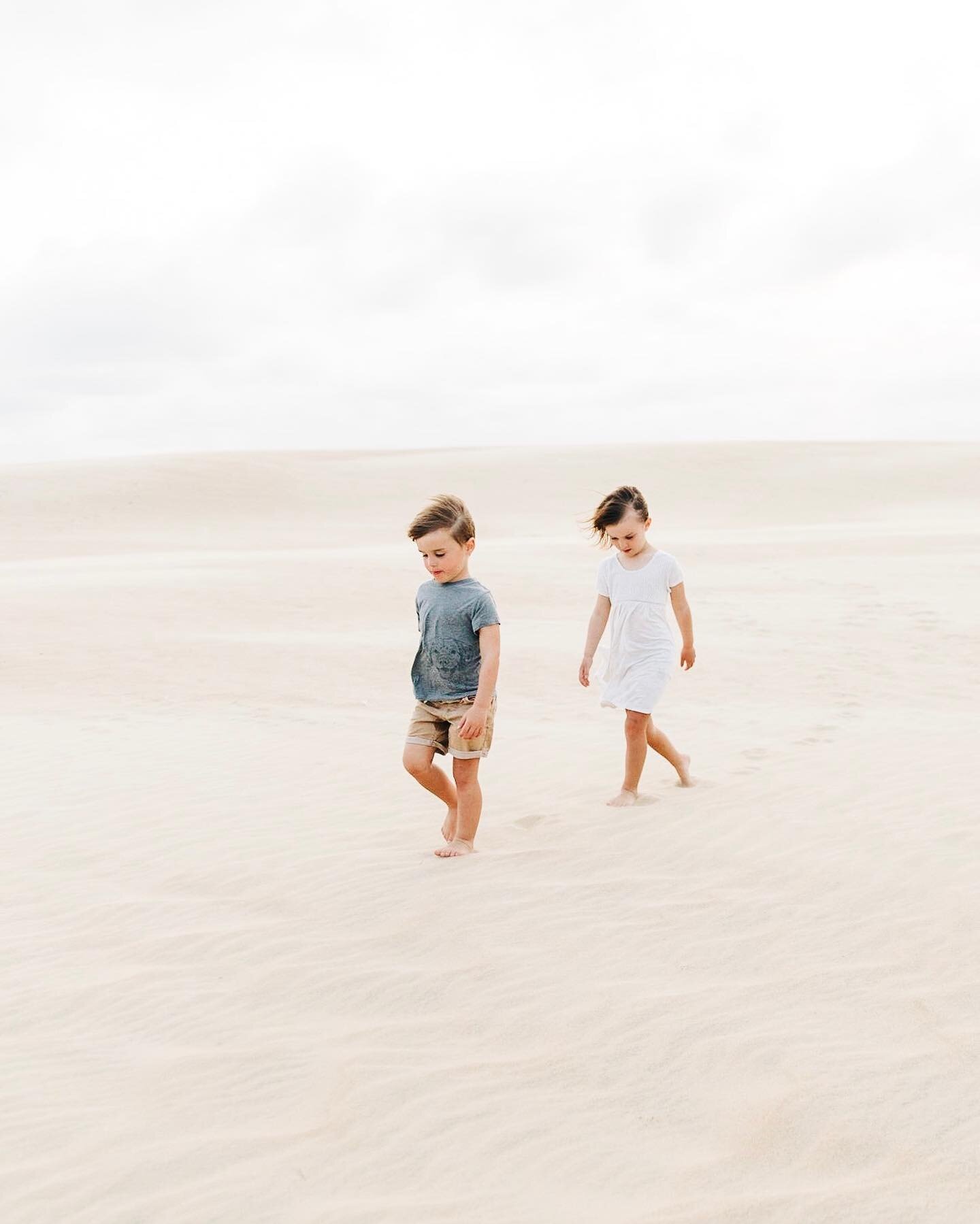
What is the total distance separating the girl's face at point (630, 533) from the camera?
589cm

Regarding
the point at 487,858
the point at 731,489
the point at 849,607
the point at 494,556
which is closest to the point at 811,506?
the point at 731,489

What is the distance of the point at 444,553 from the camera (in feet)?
16.3

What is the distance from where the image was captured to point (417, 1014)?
13.1ft

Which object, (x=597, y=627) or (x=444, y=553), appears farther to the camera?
(x=597, y=627)

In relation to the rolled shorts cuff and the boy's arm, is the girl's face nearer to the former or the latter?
the boy's arm

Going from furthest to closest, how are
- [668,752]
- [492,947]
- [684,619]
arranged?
[668,752]
[684,619]
[492,947]

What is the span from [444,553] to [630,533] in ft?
4.43

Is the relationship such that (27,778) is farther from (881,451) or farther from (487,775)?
(881,451)

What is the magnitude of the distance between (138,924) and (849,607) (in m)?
11.7

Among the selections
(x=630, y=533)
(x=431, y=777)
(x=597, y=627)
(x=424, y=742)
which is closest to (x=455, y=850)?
(x=431, y=777)

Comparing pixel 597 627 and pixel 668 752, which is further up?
pixel 597 627

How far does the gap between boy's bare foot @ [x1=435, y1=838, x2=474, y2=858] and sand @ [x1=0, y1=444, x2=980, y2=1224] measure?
0.27ft

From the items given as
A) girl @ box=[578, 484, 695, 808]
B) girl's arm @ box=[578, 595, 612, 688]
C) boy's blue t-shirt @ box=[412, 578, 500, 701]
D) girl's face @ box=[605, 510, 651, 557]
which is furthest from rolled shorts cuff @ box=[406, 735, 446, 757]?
girl's face @ box=[605, 510, 651, 557]

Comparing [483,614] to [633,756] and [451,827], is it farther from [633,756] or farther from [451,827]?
[633,756]
